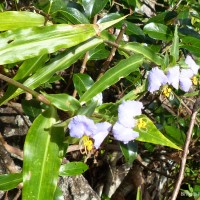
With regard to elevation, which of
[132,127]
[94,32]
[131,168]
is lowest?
[131,168]

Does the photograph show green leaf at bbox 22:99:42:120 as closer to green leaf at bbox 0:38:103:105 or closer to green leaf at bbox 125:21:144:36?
green leaf at bbox 0:38:103:105

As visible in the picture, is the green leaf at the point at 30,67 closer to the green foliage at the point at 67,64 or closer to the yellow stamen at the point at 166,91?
the green foliage at the point at 67,64

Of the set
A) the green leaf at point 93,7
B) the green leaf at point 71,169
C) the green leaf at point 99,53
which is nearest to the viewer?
the green leaf at point 71,169

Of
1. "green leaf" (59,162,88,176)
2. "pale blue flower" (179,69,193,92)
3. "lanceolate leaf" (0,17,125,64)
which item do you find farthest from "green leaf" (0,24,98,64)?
"green leaf" (59,162,88,176)

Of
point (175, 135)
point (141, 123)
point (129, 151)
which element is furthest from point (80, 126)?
point (175, 135)

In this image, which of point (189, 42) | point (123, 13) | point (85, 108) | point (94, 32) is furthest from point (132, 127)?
point (123, 13)

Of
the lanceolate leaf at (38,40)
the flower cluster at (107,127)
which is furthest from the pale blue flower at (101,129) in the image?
the lanceolate leaf at (38,40)

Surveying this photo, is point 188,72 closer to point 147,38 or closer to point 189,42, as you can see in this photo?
point 189,42
